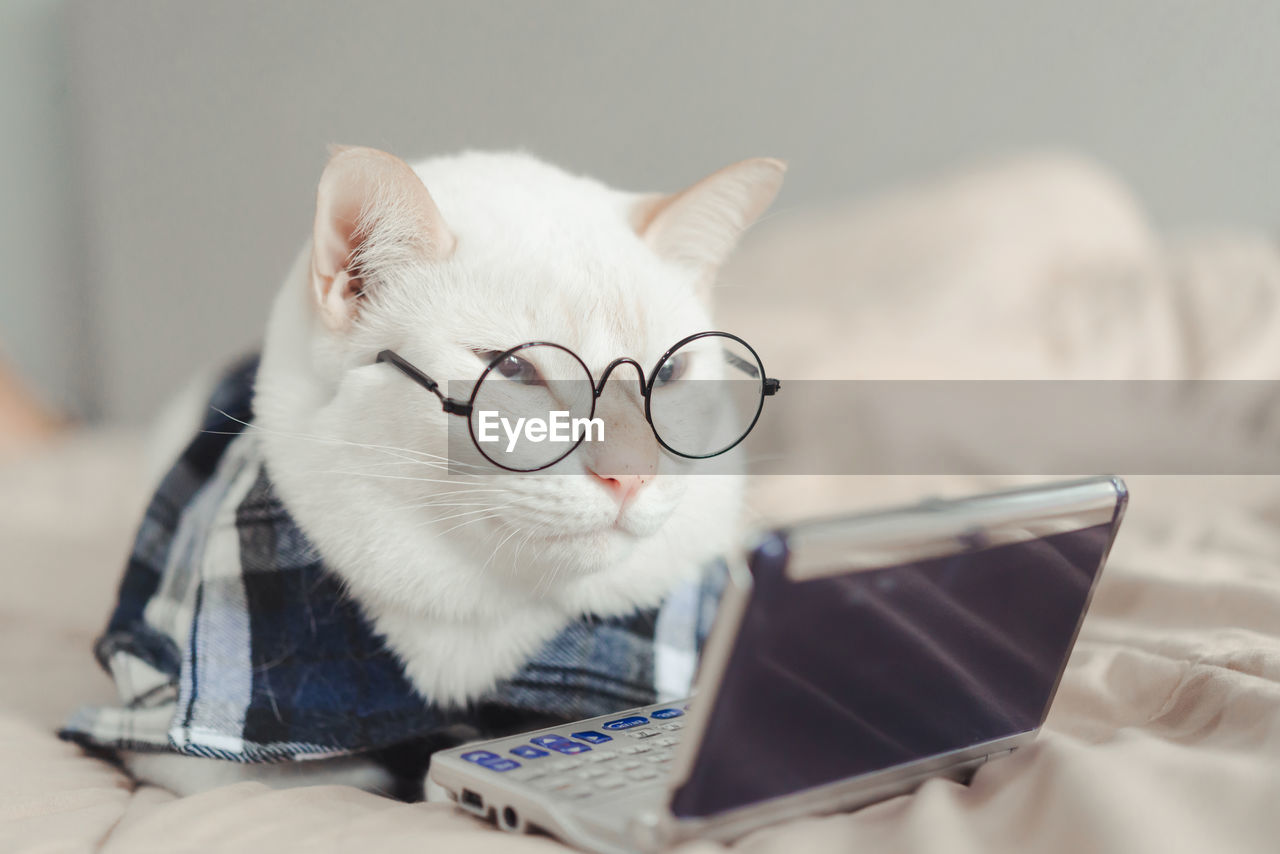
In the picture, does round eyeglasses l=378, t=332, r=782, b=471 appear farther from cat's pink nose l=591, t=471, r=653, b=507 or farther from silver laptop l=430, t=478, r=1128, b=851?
silver laptop l=430, t=478, r=1128, b=851

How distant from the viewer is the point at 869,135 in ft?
7.02

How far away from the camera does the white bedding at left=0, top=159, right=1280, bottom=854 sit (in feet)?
1.58

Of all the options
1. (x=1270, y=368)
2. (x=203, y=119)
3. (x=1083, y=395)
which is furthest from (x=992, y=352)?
(x=203, y=119)

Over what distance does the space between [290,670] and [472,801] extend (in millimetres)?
223

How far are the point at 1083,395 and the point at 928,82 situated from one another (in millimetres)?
921

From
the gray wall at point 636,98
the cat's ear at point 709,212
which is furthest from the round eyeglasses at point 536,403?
the gray wall at point 636,98

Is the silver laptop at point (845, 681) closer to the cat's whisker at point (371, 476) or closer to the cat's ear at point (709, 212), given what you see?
the cat's whisker at point (371, 476)

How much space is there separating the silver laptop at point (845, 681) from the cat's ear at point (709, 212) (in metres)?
0.34

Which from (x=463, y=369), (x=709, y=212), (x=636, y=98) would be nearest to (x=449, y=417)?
(x=463, y=369)

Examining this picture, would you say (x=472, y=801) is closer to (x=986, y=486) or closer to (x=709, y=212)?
(x=709, y=212)

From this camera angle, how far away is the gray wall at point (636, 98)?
1863 millimetres

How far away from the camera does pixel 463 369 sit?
626mm

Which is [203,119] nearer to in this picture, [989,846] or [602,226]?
[602,226]

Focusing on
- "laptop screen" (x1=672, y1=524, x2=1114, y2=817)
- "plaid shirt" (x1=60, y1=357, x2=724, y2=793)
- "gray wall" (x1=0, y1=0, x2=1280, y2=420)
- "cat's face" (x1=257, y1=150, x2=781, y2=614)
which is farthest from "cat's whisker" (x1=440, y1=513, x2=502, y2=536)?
"gray wall" (x1=0, y1=0, x2=1280, y2=420)
